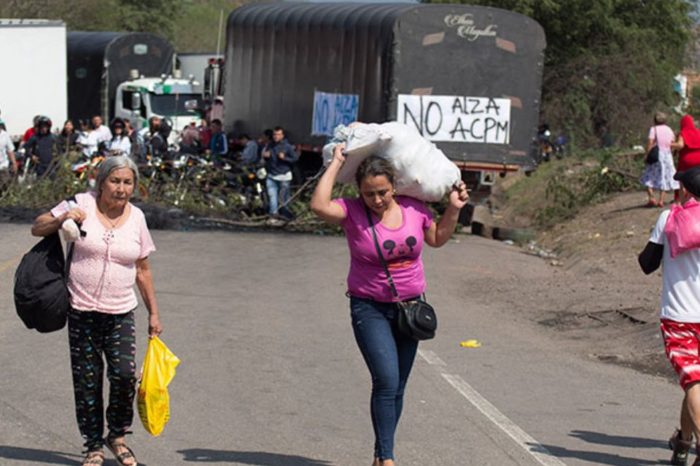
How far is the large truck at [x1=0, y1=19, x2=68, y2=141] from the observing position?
1168 inches

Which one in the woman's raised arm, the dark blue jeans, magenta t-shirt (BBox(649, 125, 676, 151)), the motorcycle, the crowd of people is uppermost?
the woman's raised arm

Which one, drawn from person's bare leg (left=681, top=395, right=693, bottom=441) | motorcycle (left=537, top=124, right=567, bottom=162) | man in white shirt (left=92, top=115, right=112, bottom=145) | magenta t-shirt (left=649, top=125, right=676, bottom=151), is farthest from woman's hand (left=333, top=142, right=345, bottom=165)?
motorcycle (left=537, top=124, right=567, bottom=162)

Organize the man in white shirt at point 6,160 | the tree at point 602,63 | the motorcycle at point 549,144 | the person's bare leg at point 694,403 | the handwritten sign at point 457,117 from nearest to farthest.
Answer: the person's bare leg at point 694,403
the handwritten sign at point 457,117
the man in white shirt at point 6,160
the motorcycle at point 549,144
the tree at point 602,63

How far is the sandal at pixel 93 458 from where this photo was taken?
6.88 meters

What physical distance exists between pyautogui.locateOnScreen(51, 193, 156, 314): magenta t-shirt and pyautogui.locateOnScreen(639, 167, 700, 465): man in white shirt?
2.83 metres

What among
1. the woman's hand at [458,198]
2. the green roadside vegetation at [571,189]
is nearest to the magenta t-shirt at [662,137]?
the green roadside vegetation at [571,189]

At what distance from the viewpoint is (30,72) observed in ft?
98.7

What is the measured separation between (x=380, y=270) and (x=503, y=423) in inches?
92.8

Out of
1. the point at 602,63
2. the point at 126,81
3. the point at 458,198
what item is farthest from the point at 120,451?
the point at 602,63

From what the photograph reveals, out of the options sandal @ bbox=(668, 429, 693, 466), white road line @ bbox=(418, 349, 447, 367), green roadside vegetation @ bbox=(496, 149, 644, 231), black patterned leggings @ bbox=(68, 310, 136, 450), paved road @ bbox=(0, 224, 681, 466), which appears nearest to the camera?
black patterned leggings @ bbox=(68, 310, 136, 450)

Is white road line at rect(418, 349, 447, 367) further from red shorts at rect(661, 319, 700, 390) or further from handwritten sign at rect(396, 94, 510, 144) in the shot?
handwritten sign at rect(396, 94, 510, 144)

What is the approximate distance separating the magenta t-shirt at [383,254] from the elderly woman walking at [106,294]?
1.09 m

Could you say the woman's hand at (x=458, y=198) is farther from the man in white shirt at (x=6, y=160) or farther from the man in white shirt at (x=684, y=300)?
the man in white shirt at (x=6, y=160)

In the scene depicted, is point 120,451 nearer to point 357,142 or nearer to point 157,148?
point 357,142
